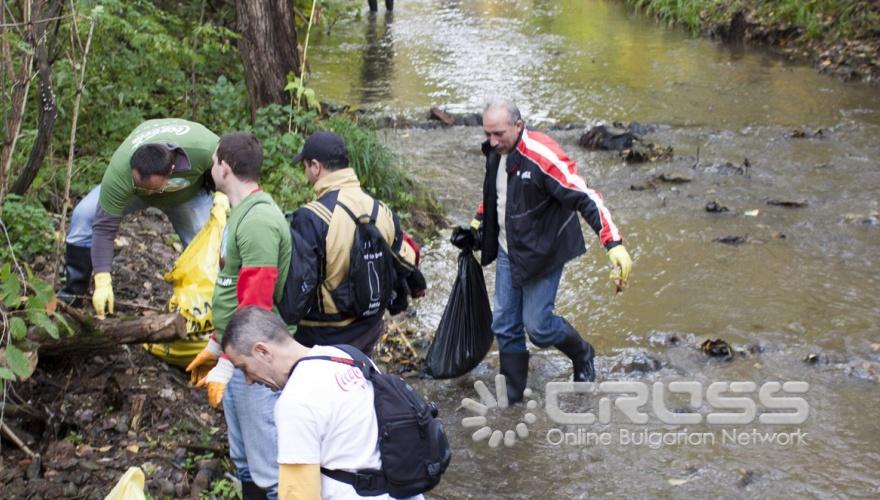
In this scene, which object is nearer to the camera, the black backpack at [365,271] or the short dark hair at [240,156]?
the short dark hair at [240,156]

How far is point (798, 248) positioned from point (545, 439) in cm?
361

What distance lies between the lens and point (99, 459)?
4.50m

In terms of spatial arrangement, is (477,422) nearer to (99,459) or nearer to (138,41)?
(99,459)

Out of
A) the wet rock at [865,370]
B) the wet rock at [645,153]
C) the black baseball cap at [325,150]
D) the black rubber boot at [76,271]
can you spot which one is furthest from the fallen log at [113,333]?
the wet rock at [645,153]

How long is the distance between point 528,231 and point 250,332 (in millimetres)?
2594

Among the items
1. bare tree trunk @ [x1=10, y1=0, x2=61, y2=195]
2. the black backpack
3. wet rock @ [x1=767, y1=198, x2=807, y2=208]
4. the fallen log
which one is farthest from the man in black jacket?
wet rock @ [x1=767, y1=198, x2=807, y2=208]

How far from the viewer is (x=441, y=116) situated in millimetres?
12148

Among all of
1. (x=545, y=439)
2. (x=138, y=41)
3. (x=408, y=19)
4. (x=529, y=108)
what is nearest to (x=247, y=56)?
(x=138, y=41)

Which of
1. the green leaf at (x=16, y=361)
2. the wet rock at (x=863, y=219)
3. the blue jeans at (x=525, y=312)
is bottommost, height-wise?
the wet rock at (x=863, y=219)

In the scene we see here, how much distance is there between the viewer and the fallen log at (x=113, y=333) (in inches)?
187

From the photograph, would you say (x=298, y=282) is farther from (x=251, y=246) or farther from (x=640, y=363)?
(x=640, y=363)

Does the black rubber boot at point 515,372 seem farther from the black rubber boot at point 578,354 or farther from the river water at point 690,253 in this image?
the black rubber boot at point 578,354

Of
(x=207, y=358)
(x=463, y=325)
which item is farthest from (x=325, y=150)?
(x=463, y=325)

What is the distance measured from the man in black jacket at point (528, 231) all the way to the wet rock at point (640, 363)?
428mm
